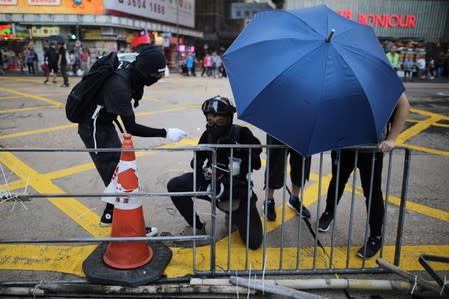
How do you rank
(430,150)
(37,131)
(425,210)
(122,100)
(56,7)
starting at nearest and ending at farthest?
(122,100)
(425,210)
(430,150)
(37,131)
(56,7)

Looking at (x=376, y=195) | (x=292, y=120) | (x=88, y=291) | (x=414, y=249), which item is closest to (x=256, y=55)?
(x=292, y=120)

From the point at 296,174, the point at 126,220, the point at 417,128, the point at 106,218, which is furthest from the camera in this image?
the point at 417,128

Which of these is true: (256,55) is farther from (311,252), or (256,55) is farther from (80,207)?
(80,207)

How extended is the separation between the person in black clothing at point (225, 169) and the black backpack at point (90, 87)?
0.85m

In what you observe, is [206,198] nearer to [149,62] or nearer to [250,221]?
[250,221]

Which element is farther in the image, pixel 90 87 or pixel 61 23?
pixel 61 23

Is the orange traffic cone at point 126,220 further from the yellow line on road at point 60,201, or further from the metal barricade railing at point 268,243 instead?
the yellow line on road at point 60,201

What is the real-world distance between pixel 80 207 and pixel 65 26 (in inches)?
1061

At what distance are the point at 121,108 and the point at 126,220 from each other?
→ 3.02 feet

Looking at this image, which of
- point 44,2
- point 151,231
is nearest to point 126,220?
point 151,231

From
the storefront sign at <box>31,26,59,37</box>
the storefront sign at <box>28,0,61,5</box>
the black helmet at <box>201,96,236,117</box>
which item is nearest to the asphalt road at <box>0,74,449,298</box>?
the black helmet at <box>201,96,236,117</box>

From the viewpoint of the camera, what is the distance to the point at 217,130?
330 centimetres

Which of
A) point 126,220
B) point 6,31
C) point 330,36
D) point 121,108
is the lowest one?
point 126,220

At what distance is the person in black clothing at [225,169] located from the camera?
326 cm
